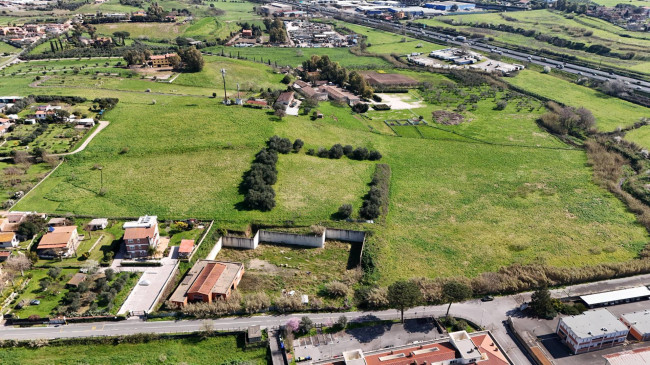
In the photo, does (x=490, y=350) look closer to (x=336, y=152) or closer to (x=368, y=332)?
(x=368, y=332)

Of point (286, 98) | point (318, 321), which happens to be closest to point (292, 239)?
point (318, 321)

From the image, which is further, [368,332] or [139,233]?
[139,233]

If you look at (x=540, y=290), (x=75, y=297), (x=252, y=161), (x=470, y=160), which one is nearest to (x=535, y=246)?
(x=540, y=290)

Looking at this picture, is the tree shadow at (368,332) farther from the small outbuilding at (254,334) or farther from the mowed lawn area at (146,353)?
the mowed lawn area at (146,353)

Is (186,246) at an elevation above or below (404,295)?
below

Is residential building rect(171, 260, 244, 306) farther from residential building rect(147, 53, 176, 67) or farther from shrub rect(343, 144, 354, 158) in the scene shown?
residential building rect(147, 53, 176, 67)

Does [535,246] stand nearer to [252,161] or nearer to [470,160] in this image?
[470,160]

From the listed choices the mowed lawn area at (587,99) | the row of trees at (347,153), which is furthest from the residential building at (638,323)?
the mowed lawn area at (587,99)
